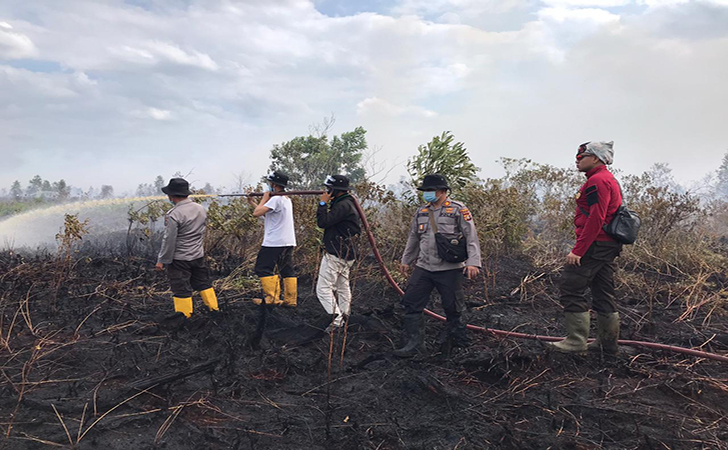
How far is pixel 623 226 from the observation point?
3775 millimetres

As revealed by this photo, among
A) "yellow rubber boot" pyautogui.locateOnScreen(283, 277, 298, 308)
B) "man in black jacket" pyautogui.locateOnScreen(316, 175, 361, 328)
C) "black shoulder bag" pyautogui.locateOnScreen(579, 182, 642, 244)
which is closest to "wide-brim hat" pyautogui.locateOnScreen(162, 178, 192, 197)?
"man in black jacket" pyautogui.locateOnScreen(316, 175, 361, 328)

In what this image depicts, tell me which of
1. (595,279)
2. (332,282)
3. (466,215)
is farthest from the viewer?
(332,282)

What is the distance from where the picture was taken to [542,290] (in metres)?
6.72

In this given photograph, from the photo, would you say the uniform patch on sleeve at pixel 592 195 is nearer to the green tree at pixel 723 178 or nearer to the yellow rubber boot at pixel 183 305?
the yellow rubber boot at pixel 183 305

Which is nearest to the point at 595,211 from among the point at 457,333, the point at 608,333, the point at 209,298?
the point at 608,333

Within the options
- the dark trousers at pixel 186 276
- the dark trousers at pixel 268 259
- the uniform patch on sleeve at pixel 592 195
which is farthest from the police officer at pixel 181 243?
the uniform patch on sleeve at pixel 592 195

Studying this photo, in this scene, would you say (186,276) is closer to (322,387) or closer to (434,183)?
(322,387)

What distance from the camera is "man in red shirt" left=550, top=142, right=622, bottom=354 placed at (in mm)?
3773

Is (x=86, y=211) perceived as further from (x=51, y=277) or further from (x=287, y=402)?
(x=287, y=402)

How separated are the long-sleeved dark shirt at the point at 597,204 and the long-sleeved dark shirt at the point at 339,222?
2314mm

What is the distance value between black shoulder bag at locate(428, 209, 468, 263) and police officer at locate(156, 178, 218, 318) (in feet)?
9.05

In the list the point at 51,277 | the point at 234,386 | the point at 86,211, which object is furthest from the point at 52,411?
the point at 86,211

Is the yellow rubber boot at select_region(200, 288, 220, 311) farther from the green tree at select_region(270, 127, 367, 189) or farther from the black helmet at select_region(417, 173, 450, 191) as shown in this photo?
the green tree at select_region(270, 127, 367, 189)

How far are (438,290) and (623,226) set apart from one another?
171 centimetres
